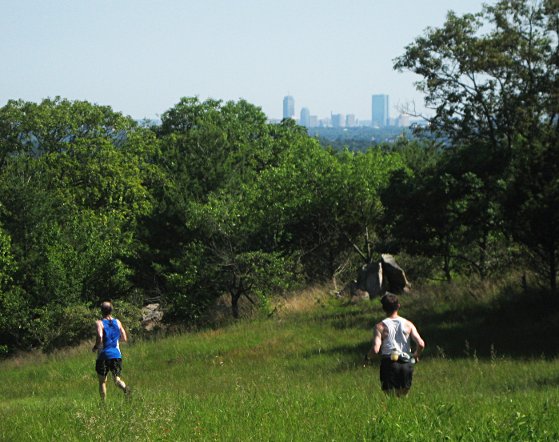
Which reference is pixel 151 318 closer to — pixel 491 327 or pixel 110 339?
pixel 491 327

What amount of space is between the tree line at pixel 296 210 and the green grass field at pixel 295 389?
3.26 m

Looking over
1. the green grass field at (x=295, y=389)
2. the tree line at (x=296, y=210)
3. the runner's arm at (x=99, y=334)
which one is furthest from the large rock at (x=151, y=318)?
the runner's arm at (x=99, y=334)

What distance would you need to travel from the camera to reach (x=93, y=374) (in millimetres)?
22438

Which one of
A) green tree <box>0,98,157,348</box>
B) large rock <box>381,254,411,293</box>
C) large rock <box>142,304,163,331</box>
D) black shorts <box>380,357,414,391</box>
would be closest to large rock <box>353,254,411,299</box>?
large rock <box>381,254,411,293</box>

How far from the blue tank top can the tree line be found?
11244 millimetres

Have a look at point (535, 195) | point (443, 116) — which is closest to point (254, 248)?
point (443, 116)

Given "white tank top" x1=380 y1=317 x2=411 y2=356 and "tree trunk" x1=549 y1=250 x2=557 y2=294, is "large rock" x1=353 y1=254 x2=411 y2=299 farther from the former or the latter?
"white tank top" x1=380 y1=317 x2=411 y2=356

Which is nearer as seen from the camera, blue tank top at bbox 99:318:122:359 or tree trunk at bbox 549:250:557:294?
blue tank top at bbox 99:318:122:359

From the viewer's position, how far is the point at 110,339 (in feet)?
45.2

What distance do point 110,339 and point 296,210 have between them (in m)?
22.1

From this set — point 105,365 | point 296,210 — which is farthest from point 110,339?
point 296,210

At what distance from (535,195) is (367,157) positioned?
16328mm

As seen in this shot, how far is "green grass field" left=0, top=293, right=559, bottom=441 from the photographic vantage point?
8.05 meters

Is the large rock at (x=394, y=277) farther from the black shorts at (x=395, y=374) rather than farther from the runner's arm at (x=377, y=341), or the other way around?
the runner's arm at (x=377, y=341)
